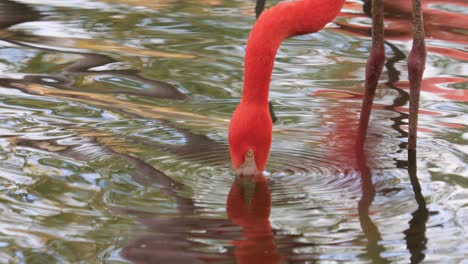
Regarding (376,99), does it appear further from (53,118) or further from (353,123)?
(53,118)

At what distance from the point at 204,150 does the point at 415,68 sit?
98 centimetres

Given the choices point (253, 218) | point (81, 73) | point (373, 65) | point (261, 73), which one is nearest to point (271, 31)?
point (261, 73)

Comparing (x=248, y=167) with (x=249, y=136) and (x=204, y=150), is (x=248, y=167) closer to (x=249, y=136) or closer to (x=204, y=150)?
(x=249, y=136)

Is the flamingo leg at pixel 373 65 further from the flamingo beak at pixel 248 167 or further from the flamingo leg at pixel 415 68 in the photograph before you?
the flamingo beak at pixel 248 167

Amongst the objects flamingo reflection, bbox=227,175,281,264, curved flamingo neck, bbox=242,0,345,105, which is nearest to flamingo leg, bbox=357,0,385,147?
curved flamingo neck, bbox=242,0,345,105

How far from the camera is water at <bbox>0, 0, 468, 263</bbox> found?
11.8ft

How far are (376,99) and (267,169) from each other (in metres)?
1.50

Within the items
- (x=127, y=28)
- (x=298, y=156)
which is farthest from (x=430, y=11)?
(x=298, y=156)

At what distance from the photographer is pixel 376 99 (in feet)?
18.7

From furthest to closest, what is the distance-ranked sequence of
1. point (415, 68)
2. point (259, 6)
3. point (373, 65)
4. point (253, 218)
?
1. point (259, 6)
2. point (373, 65)
3. point (415, 68)
4. point (253, 218)

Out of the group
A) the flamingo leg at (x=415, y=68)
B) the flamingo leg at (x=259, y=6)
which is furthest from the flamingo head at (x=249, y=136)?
the flamingo leg at (x=259, y=6)

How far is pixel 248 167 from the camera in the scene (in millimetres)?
4074

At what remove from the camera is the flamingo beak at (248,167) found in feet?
13.2

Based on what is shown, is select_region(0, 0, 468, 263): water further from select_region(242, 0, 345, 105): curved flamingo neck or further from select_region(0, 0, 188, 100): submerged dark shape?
select_region(242, 0, 345, 105): curved flamingo neck
